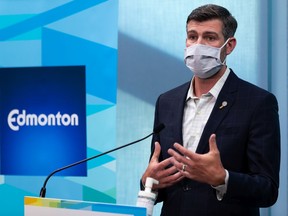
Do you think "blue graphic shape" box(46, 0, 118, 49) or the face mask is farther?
"blue graphic shape" box(46, 0, 118, 49)

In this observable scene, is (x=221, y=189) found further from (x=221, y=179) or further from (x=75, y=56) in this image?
(x=75, y=56)

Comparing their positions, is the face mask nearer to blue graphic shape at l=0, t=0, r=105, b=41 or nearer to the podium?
the podium

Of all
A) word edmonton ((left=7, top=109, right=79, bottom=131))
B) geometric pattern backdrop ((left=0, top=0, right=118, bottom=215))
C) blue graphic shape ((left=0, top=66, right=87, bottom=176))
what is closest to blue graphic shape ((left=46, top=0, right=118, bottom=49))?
geometric pattern backdrop ((left=0, top=0, right=118, bottom=215))

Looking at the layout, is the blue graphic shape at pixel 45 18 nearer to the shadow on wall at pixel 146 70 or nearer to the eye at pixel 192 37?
the shadow on wall at pixel 146 70

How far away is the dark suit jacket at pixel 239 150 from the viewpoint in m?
1.76

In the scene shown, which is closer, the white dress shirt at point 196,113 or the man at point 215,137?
the man at point 215,137

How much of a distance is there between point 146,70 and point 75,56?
46 centimetres

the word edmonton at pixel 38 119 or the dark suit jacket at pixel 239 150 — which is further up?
the word edmonton at pixel 38 119

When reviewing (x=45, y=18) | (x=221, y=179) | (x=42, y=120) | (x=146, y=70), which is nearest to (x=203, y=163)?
(x=221, y=179)

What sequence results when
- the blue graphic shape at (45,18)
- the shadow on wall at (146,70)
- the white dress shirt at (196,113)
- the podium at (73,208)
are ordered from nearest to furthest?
the podium at (73,208) → the white dress shirt at (196,113) → the shadow on wall at (146,70) → the blue graphic shape at (45,18)

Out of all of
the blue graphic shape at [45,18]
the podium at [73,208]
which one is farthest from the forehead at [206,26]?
the blue graphic shape at [45,18]

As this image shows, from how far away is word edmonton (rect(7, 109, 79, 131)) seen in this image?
306 centimetres

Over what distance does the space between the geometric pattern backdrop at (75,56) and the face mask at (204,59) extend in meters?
1.04

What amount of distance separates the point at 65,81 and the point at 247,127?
5.10 feet
